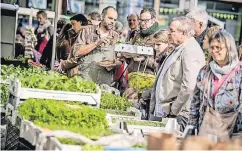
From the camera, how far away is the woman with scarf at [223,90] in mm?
5473

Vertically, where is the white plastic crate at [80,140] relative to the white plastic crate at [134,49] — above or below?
below

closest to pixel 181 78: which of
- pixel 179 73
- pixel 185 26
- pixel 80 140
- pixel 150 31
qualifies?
pixel 179 73

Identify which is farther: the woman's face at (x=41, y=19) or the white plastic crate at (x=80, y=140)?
the woman's face at (x=41, y=19)

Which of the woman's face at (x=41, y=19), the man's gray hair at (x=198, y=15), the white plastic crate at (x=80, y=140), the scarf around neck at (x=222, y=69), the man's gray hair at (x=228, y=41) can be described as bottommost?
the white plastic crate at (x=80, y=140)

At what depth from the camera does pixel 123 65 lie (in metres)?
8.77

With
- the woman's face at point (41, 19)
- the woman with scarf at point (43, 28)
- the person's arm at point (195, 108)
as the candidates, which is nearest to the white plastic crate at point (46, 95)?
the person's arm at point (195, 108)

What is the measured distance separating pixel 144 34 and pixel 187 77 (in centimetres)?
227

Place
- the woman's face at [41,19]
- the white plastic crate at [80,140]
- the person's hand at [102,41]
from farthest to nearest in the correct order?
the woman's face at [41,19] < the person's hand at [102,41] < the white plastic crate at [80,140]

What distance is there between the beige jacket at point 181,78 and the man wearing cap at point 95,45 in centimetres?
178

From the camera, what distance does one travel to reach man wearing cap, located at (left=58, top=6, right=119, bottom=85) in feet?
28.0

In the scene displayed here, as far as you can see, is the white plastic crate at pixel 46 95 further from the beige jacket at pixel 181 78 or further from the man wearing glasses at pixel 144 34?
the man wearing glasses at pixel 144 34

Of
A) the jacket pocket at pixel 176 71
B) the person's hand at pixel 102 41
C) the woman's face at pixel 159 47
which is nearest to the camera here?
the jacket pocket at pixel 176 71

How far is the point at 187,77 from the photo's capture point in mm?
6637

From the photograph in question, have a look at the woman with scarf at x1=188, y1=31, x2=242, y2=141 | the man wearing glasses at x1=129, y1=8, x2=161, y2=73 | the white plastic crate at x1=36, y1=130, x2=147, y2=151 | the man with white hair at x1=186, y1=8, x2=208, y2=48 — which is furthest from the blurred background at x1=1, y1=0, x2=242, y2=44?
the white plastic crate at x1=36, y1=130, x2=147, y2=151
